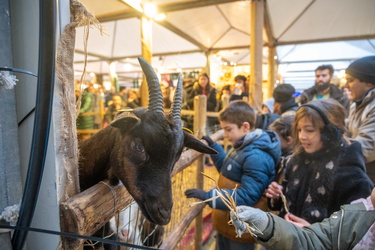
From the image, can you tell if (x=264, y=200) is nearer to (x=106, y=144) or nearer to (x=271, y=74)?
(x=106, y=144)

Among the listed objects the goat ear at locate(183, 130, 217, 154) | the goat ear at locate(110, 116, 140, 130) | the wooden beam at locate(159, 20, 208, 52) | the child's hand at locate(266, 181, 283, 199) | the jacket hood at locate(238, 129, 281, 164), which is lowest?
the child's hand at locate(266, 181, 283, 199)

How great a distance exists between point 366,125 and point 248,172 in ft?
4.49

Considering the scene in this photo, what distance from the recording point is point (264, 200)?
7.72 ft

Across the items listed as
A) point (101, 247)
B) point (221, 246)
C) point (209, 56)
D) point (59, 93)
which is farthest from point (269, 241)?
point (209, 56)

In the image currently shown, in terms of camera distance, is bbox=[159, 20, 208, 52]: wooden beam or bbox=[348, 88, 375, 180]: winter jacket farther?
bbox=[159, 20, 208, 52]: wooden beam

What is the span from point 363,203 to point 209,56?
10.7 meters

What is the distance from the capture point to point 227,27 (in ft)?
29.7

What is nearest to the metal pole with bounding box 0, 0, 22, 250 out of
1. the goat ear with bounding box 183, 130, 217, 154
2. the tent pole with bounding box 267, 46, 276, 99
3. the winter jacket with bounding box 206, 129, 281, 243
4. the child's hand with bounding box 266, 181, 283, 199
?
the goat ear with bounding box 183, 130, 217, 154

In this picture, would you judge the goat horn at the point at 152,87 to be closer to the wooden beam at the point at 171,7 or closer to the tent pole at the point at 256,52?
the tent pole at the point at 256,52

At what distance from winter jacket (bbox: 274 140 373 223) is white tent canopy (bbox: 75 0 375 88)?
404 cm

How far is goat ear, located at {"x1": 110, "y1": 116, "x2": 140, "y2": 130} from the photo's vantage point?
1.29 metres

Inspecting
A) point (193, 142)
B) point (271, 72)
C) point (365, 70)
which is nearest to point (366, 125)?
point (365, 70)

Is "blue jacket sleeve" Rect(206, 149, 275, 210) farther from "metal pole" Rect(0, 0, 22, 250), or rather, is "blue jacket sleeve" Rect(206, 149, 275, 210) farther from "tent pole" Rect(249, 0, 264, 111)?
"tent pole" Rect(249, 0, 264, 111)

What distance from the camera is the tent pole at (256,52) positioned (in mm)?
5100
